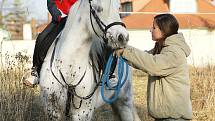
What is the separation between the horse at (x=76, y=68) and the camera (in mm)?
4098

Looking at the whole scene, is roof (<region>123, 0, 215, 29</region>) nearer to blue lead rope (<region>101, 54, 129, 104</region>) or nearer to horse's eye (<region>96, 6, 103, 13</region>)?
blue lead rope (<region>101, 54, 129, 104</region>)

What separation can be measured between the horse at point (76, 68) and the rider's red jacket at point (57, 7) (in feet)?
1.09

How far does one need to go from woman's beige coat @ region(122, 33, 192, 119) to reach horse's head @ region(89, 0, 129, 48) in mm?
176

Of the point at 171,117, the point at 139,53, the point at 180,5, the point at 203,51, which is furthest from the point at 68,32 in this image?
the point at 180,5

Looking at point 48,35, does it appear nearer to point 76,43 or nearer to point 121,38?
point 76,43

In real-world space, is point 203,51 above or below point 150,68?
below

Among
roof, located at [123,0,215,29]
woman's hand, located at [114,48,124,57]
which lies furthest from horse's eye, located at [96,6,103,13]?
roof, located at [123,0,215,29]

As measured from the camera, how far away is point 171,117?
3.85 meters

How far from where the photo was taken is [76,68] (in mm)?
4160

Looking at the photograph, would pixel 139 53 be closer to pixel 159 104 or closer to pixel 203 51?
pixel 159 104

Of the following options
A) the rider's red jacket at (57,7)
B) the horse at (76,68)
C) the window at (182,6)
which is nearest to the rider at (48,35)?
the rider's red jacket at (57,7)

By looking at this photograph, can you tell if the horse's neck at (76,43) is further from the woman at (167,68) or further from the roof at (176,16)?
the roof at (176,16)

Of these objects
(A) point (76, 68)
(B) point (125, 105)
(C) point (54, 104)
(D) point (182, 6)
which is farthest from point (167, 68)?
(D) point (182, 6)

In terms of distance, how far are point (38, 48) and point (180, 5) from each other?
2458 centimetres
